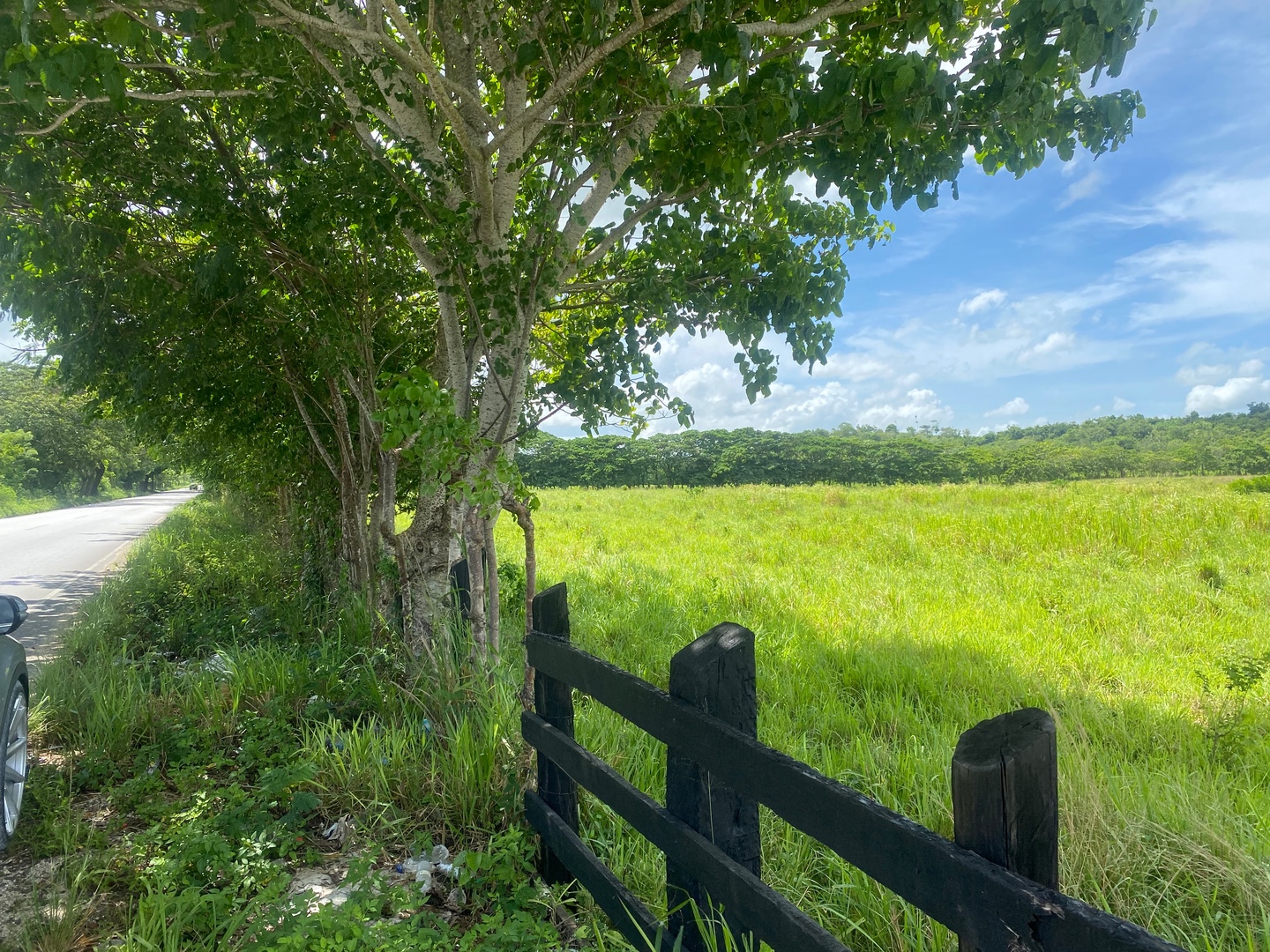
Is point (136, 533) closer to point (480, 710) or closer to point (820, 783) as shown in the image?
point (480, 710)

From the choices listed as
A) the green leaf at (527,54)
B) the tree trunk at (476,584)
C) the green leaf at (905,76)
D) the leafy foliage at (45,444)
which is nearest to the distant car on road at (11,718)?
the tree trunk at (476,584)

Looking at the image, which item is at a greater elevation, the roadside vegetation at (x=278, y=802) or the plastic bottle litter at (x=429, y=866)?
the roadside vegetation at (x=278, y=802)

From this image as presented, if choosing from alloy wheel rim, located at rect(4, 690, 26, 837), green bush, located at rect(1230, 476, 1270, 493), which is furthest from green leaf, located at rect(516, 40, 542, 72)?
green bush, located at rect(1230, 476, 1270, 493)

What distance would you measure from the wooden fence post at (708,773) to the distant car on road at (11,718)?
3.38m

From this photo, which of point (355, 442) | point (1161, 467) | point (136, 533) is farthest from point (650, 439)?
point (355, 442)

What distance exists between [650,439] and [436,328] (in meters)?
53.6

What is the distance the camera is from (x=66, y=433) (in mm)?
54656

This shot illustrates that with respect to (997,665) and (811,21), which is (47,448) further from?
(811,21)

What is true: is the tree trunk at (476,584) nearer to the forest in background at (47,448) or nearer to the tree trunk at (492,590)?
the tree trunk at (492,590)

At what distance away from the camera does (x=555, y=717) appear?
3447mm

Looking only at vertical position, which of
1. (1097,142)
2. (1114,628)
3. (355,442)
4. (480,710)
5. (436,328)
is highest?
(1097,142)

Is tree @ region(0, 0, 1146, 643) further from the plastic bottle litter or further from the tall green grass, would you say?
the plastic bottle litter

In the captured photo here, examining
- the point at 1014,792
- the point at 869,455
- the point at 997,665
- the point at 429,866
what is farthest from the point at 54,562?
the point at 869,455

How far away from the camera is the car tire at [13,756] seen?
3.75 m
